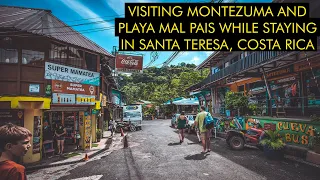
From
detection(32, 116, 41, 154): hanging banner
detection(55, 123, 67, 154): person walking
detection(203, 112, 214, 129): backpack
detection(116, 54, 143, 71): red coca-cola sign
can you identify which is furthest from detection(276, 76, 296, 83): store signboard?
detection(32, 116, 41, 154): hanging banner

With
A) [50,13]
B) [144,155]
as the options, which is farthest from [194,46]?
[50,13]

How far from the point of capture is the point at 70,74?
11.3 metres

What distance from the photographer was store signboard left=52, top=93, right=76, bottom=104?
1037 cm

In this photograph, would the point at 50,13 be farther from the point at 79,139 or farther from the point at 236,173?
the point at 236,173

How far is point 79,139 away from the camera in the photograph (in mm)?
12008

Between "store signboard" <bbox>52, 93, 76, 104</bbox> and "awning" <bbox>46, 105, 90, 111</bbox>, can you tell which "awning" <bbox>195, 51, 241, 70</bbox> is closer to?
"awning" <bbox>46, 105, 90, 111</bbox>

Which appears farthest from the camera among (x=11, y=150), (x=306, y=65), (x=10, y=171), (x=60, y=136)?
(x=306, y=65)

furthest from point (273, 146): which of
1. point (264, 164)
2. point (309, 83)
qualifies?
point (309, 83)

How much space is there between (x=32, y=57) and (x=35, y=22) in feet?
7.05

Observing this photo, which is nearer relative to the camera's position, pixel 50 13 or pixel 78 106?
pixel 78 106

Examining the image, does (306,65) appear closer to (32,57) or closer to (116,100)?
(32,57)

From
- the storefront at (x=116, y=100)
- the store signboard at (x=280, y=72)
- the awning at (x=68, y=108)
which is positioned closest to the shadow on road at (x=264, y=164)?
the store signboard at (x=280, y=72)

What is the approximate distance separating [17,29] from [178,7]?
7.12 metres

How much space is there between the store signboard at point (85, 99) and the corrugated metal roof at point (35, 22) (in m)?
2.83
